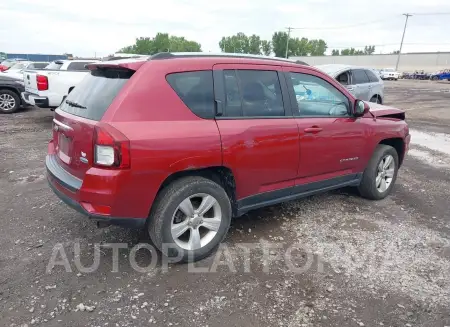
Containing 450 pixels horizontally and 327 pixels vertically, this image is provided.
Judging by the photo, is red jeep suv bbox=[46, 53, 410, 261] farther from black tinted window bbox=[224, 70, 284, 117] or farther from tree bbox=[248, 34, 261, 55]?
tree bbox=[248, 34, 261, 55]

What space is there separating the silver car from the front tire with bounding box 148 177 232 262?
8.16 metres

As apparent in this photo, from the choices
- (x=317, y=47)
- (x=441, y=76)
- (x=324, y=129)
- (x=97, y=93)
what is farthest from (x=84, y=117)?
(x=317, y=47)

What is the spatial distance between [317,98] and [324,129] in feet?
1.30

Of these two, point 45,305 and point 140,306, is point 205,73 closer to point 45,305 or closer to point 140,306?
point 140,306

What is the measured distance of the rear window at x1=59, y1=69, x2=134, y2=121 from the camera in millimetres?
3116

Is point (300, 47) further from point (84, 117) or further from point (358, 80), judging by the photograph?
point (84, 117)

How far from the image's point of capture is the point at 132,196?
9.82ft

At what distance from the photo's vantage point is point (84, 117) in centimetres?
317

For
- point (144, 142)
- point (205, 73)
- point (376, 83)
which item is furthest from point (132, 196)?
point (376, 83)

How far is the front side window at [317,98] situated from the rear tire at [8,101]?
1115cm

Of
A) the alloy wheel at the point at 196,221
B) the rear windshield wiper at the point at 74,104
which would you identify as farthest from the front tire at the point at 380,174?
the rear windshield wiper at the point at 74,104

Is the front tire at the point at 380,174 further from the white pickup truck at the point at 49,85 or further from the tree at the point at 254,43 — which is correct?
the tree at the point at 254,43

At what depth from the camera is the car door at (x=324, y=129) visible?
395 centimetres

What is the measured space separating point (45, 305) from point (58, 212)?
1.80m
